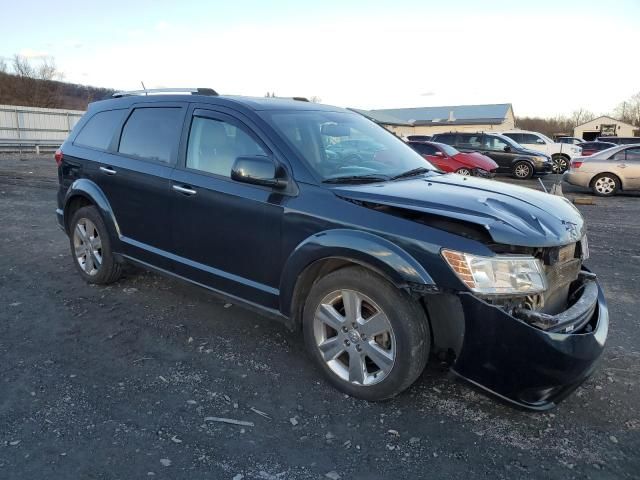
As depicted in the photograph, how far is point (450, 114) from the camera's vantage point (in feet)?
206

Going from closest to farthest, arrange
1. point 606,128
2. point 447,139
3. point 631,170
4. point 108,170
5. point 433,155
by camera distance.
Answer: point 108,170, point 631,170, point 433,155, point 447,139, point 606,128

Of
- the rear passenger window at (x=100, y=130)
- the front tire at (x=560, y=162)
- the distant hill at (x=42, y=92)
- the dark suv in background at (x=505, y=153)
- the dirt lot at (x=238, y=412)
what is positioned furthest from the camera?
the distant hill at (x=42, y=92)

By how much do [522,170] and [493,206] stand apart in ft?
57.1

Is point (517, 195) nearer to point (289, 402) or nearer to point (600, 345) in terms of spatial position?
point (600, 345)

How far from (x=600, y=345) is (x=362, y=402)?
4.58 ft

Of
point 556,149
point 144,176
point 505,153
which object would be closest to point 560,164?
point 556,149

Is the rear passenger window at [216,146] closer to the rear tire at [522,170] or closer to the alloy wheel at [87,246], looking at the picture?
the alloy wheel at [87,246]

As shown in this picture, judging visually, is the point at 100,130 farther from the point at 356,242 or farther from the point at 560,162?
the point at 560,162

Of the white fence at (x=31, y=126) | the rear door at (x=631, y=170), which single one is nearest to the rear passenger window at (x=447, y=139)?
the rear door at (x=631, y=170)

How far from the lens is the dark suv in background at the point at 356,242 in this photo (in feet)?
8.81

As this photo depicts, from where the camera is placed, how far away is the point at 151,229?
4270mm

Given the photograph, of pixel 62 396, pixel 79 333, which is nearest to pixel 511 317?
pixel 62 396

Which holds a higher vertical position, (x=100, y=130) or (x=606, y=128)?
(x=606, y=128)

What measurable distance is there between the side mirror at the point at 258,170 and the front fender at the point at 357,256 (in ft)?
1.51
